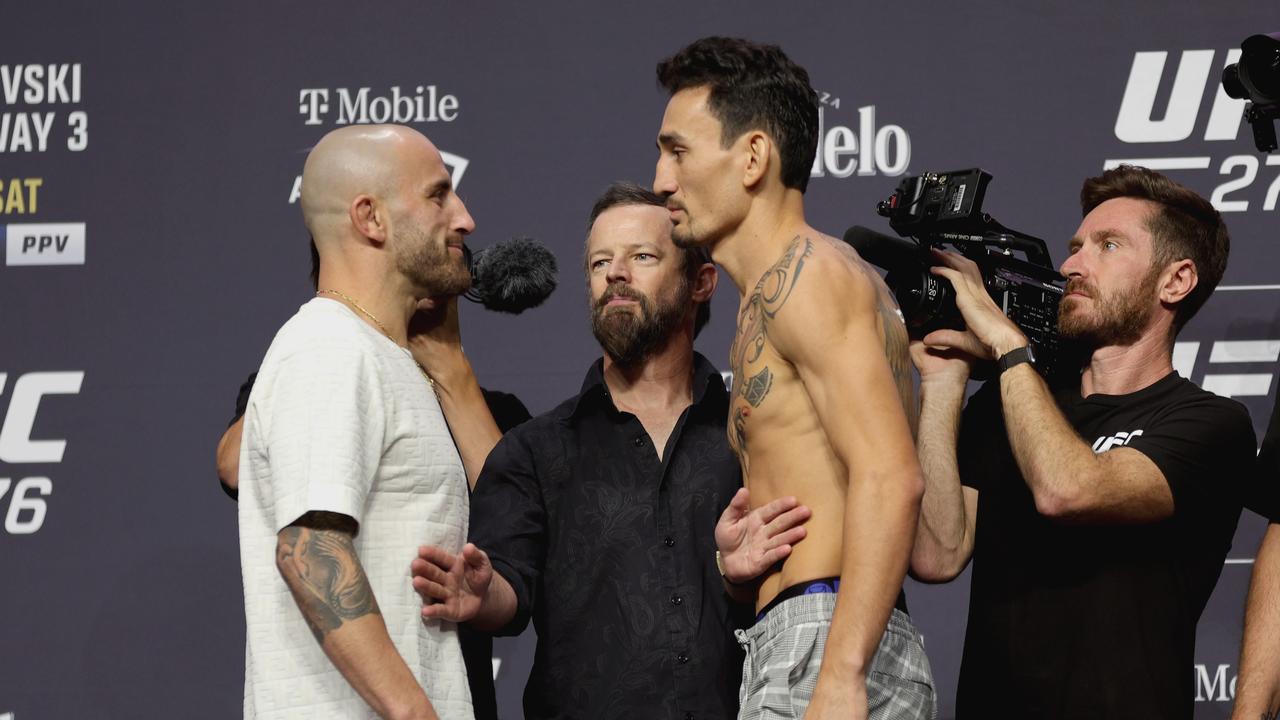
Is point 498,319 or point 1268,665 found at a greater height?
point 498,319

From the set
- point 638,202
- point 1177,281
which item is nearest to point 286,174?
point 638,202

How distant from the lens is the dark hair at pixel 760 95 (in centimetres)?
196

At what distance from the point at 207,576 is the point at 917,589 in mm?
1690

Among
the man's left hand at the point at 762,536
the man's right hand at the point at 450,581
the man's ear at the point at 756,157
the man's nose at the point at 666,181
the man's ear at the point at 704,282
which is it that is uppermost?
the man's ear at the point at 756,157

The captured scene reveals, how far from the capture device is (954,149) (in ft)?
10.5

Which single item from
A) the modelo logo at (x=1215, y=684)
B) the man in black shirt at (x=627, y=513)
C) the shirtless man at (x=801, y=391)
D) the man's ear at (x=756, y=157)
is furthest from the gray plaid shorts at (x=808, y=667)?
the modelo logo at (x=1215, y=684)

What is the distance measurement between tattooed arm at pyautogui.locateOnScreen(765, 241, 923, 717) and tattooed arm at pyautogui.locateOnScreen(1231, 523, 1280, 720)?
99 centimetres

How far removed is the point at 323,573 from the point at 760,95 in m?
0.92

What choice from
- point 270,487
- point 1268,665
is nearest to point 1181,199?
point 1268,665

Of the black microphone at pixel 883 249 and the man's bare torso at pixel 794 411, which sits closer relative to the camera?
the man's bare torso at pixel 794 411

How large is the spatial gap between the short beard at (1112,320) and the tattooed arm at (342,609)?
53.5 inches

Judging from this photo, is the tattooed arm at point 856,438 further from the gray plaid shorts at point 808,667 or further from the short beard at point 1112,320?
the short beard at point 1112,320

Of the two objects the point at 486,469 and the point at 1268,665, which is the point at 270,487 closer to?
the point at 486,469

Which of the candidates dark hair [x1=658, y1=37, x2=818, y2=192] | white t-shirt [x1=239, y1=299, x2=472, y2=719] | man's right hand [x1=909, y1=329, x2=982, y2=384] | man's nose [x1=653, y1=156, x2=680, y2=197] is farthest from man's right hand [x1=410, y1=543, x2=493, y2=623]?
man's right hand [x1=909, y1=329, x2=982, y2=384]
